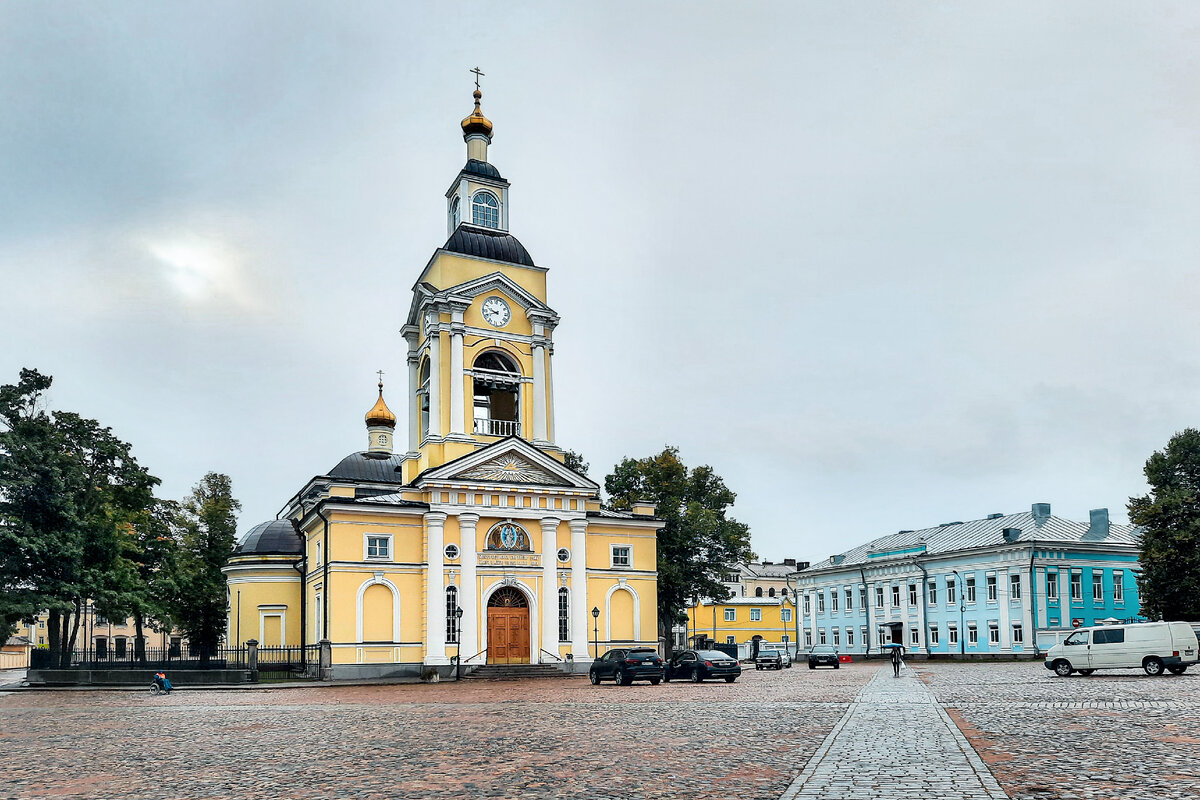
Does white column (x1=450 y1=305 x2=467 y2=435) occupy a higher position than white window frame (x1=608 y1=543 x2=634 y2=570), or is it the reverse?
white column (x1=450 y1=305 x2=467 y2=435)

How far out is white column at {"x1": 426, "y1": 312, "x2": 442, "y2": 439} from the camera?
47281 millimetres

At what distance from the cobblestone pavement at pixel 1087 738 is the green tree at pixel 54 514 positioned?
1362 inches

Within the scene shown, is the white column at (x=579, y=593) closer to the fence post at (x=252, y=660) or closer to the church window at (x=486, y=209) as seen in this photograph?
the fence post at (x=252, y=660)

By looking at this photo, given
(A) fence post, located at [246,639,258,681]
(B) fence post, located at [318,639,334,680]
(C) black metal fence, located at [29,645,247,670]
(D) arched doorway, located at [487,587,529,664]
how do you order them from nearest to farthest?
1. (A) fence post, located at [246,639,258,681]
2. (B) fence post, located at [318,639,334,680]
3. (C) black metal fence, located at [29,645,247,670]
4. (D) arched doorway, located at [487,587,529,664]

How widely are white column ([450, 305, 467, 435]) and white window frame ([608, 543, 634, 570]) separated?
8.67 m

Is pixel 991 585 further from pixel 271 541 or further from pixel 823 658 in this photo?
pixel 271 541

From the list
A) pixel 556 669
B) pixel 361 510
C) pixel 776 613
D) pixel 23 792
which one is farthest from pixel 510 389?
pixel 776 613

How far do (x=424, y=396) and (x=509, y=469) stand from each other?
6.52 metres

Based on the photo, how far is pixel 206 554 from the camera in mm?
66562

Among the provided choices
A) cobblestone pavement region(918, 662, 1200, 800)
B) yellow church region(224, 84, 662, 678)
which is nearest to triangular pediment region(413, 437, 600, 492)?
yellow church region(224, 84, 662, 678)

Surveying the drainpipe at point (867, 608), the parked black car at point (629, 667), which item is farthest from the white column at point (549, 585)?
the drainpipe at point (867, 608)

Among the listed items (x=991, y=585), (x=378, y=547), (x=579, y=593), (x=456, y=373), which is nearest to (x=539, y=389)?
(x=456, y=373)

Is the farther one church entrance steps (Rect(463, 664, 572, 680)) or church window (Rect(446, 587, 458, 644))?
church window (Rect(446, 587, 458, 644))

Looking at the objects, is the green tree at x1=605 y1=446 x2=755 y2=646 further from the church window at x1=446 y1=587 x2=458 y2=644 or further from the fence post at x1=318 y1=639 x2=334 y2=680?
the fence post at x1=318 y1=639 x2=334 y2=680
